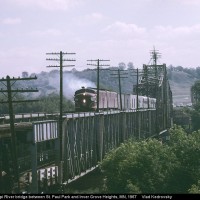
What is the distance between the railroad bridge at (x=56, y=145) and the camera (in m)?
29.2

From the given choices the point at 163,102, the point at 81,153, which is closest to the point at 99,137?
the point at 81,153

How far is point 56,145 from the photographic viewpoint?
31938mm

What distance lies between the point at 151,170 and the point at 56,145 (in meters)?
8.02

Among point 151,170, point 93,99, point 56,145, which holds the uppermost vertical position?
point 93,99

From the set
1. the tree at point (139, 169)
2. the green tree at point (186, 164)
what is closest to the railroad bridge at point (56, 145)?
the tree at point (139, 169)

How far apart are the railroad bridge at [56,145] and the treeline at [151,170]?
3.26 metres

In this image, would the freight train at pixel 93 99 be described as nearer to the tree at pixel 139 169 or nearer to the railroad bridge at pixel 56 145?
the railroad bridge at pixel 56 145

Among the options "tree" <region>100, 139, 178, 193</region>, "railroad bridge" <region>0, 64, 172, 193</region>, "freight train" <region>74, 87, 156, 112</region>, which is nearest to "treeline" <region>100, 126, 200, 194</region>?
"tree" <region>100, 139, 178, 193</region>

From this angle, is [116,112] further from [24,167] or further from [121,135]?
[24,167]

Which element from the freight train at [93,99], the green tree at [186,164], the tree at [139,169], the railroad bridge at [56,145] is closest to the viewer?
the railroad bridge at [56,145]

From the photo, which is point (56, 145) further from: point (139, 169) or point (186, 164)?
point (186, 164)

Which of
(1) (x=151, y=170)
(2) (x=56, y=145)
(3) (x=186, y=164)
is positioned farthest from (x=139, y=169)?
(2) (x=56, y=145)

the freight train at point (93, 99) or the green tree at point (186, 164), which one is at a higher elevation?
the freight train at point (93, 99)

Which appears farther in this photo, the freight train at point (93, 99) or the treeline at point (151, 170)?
the freight train at point (93, 99)
